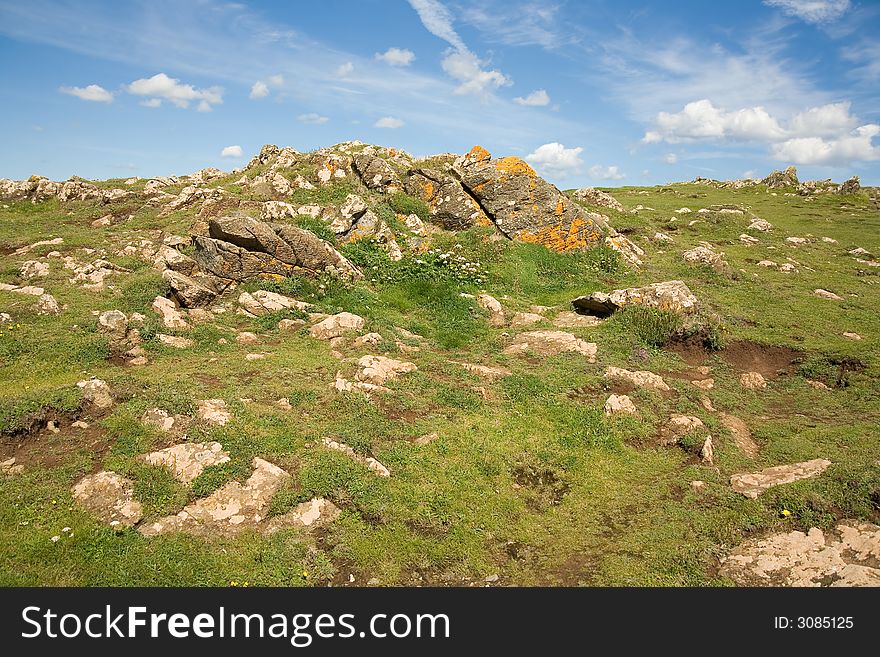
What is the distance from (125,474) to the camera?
28.6ft

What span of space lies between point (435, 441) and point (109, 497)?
251 inches

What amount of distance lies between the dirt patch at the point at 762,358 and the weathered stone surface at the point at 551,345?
4.82 m

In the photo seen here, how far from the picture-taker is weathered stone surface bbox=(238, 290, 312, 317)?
17.5 meters

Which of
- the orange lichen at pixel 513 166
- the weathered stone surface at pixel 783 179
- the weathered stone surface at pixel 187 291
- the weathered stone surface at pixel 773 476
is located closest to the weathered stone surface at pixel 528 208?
the orange lichen at pixel 513 166

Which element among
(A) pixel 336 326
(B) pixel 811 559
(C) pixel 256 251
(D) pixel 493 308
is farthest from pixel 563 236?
(B) pixel 811 559

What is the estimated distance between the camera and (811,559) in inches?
296

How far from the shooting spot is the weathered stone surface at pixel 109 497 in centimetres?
800

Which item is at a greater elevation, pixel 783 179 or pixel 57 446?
pixel 783 179

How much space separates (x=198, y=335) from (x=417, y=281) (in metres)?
9.50

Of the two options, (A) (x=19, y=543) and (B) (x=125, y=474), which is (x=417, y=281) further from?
(A) (x=19, y=543)

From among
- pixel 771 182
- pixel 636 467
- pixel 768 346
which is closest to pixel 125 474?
pixel 636 467

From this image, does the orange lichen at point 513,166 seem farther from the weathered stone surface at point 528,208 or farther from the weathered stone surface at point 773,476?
the weathered stone surface at point 773,476

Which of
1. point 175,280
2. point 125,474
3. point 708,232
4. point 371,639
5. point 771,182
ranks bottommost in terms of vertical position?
point 371,639

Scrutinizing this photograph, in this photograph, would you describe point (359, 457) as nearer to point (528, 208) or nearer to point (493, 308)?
point (493, 308)
